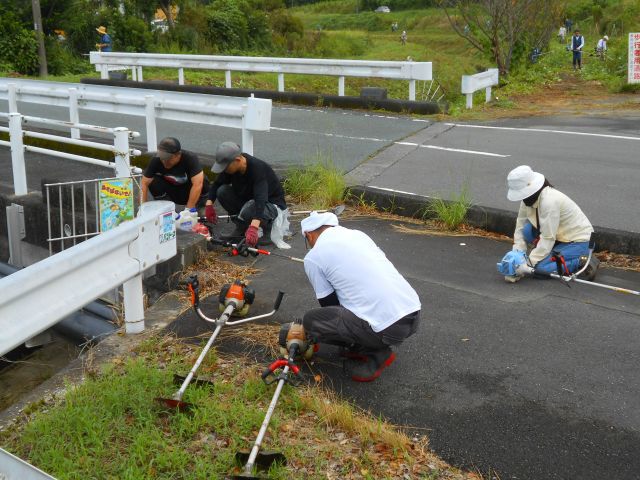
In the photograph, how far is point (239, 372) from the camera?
524 cm

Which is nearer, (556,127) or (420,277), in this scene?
(420,277)

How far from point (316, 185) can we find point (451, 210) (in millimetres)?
1897

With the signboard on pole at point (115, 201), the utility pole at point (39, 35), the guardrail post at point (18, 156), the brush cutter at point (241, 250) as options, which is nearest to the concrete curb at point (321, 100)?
the guardrail post at point (18, 156)

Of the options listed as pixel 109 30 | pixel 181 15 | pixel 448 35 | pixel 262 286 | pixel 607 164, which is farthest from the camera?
pixel 448 35

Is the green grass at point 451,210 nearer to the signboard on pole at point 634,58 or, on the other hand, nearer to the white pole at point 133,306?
the white pole at point 133,306

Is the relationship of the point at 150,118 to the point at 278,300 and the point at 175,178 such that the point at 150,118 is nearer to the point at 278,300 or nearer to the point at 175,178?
the point at 175,178

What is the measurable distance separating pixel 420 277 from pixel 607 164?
516cm

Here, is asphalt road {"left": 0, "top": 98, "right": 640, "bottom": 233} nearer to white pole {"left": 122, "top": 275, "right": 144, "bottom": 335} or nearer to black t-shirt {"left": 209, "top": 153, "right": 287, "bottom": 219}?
black t-shirt {"left": 209, "top": 153, "right": 287, "bottom": 219}

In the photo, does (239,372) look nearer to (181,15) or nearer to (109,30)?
(109,30)

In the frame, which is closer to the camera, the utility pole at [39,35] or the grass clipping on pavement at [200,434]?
the grass clipping on pavement at [200,434]

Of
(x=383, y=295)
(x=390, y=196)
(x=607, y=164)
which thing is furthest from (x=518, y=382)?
(x=607, y=164)

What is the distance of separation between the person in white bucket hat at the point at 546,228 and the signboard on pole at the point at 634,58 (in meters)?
13.0

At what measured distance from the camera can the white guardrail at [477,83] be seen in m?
15.9

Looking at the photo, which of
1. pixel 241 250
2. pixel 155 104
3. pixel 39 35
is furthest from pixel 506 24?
pixel 39 35
